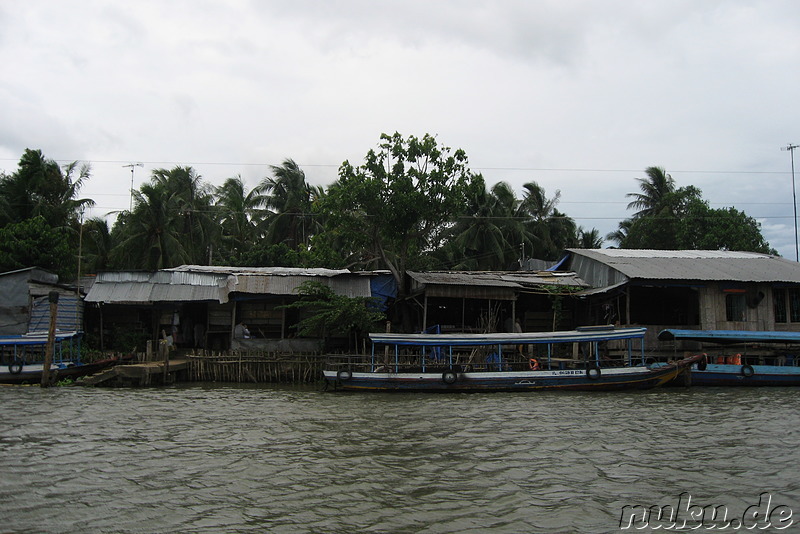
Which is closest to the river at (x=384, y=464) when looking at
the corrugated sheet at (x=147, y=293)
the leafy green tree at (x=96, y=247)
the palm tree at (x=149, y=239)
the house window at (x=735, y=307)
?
the corrugated sheet at (x=147, y=293)

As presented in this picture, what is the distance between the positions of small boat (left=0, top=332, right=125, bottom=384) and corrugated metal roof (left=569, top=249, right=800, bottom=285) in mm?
16894

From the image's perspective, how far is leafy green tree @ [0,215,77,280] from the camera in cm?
2322

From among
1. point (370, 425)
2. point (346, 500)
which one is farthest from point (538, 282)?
point (346, 500)

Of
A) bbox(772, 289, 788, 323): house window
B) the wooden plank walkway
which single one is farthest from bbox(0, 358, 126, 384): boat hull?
bbox(772, 289, 788, 323): house window

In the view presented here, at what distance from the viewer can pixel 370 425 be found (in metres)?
12.5

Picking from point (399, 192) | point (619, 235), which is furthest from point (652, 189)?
point (399, 192)

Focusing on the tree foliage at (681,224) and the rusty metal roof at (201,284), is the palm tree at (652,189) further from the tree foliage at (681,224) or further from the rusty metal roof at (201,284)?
the rusty metal roof at (201,284)

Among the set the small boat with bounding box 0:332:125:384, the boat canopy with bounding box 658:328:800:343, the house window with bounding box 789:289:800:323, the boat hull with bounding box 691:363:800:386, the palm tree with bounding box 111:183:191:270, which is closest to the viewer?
the boat hull with bounding box 691:363:800:386

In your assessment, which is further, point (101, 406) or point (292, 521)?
point (101, 406)

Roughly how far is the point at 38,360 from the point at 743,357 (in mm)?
21732

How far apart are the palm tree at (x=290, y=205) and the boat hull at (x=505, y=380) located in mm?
16178

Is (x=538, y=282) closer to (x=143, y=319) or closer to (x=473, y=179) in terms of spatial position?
(x=473, y=179)

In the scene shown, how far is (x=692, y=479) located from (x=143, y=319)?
20.3 meters

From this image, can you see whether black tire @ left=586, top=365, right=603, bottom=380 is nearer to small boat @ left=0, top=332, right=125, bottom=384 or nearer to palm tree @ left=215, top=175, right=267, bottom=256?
small boat @ left=0, top=332, right=125, bottom=384
